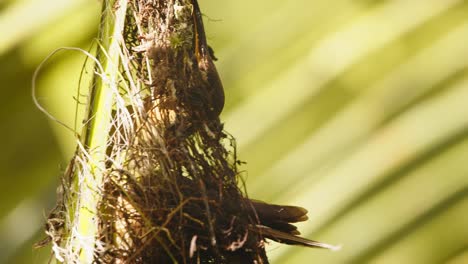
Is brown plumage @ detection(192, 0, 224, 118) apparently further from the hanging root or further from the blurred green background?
the blurred green background

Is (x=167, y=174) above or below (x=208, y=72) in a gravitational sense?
below

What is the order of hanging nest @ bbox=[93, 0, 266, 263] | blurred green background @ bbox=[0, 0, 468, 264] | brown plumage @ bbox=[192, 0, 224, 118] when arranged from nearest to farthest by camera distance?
hanging nest @ bbox=[93, 0, 266, 263], brown plumage @ bbox=[192, 0, 224, 118], blurred green background @ bbox=[0, 0, 468, 264]

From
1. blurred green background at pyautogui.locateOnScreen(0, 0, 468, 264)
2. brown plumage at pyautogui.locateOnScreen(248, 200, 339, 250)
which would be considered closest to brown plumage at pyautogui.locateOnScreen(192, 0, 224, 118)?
brown plumage at pyautogui.locateOnScreen(248, 200, 339, 250)

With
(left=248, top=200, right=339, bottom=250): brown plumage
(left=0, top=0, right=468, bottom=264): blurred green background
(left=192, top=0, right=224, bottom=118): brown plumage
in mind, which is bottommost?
(left=248, top=200, right=339, bottom=250): brown plumage

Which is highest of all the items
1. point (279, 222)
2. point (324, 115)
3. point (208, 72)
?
point (324, 115)

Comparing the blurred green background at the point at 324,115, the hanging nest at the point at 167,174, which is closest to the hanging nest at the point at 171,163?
the hanging nest at the point at 167,174

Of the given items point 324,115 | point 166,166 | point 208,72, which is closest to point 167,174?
point 166,166

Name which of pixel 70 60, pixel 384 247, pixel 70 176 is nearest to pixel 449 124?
pixel 384 247

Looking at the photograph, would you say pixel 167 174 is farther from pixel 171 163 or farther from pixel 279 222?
pixel 279 222

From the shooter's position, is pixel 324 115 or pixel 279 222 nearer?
pixel 279 222
